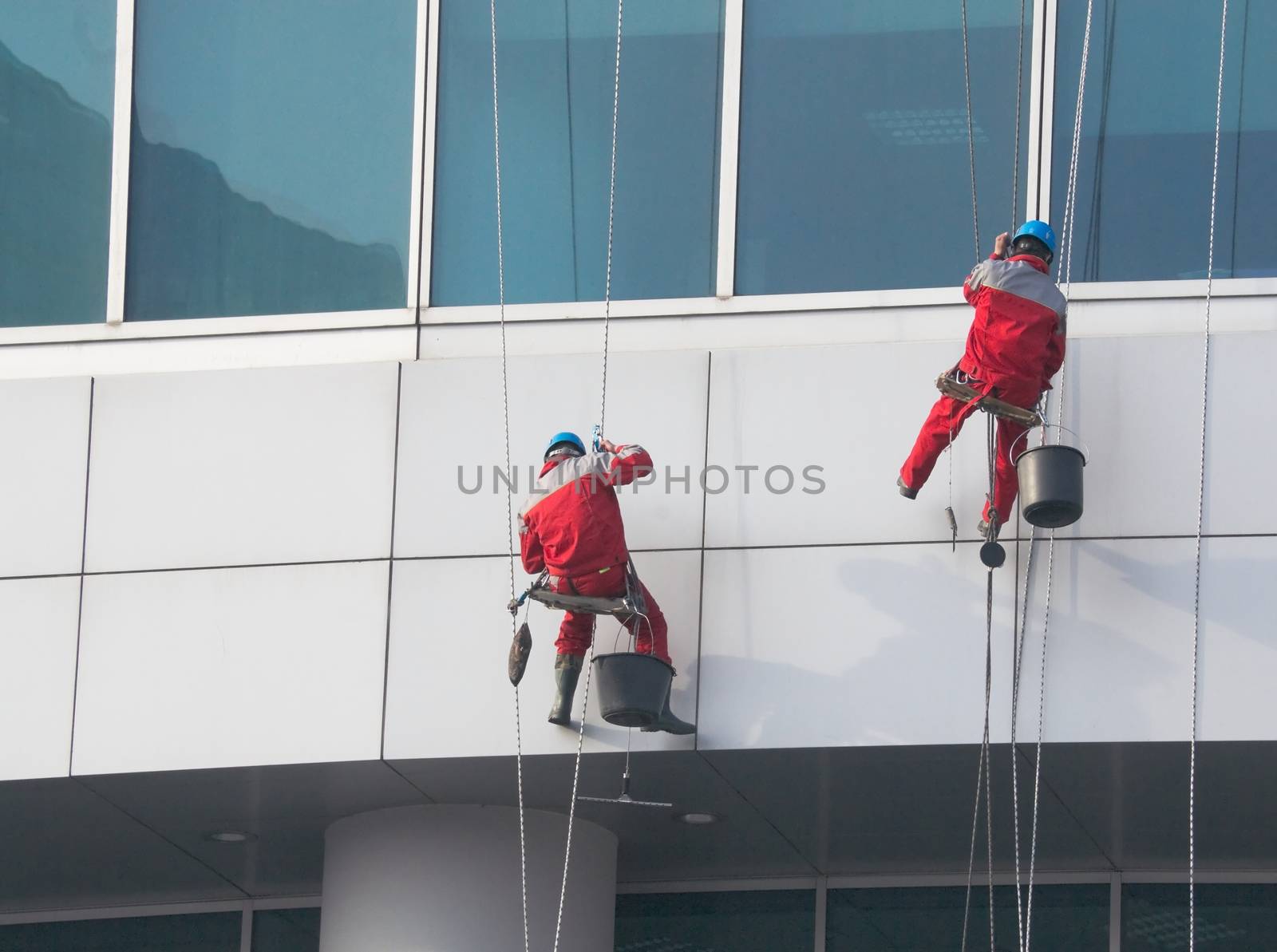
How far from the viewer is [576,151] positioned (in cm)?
1071

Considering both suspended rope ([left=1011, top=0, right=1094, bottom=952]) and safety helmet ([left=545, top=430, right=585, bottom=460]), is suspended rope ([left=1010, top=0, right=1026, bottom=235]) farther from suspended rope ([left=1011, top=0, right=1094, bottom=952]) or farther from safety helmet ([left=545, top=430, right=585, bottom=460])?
safety helmet ([left=545, top=430, right=585, bottom=460])

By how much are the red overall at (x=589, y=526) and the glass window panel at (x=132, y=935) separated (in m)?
4.44

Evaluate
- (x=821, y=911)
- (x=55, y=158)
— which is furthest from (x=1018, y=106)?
(x=55, y=158)

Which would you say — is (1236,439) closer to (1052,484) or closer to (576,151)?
(1052,484)

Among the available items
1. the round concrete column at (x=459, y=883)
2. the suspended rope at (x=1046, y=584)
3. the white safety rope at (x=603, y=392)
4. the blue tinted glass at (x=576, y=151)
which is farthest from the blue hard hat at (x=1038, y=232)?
the round concrete column at (x=459, y=883)

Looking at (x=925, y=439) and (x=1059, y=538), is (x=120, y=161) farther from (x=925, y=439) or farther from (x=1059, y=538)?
(x=1059, y=538)

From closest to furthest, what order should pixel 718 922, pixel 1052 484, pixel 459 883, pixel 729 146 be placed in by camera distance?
pixel 1052 484, pixel 459 883, pixel 729 146, pixel 718 922

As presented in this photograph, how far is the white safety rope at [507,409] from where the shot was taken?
9.62m

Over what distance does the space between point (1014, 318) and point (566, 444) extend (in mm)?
2241

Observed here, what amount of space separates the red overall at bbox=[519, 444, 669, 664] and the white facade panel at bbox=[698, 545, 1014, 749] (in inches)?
17.0

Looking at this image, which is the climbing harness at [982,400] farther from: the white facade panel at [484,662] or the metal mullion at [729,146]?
the metal mullion at [729,146]

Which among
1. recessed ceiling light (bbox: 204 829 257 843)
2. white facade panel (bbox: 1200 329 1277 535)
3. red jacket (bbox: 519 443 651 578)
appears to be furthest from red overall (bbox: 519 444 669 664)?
recessed ceiling light (bbox: 204 829 257 843)

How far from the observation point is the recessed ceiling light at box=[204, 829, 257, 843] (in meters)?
11.1

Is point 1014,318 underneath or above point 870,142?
underneath
